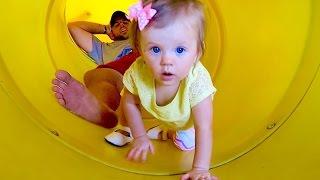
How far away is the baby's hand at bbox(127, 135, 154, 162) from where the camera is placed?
54.5 inches

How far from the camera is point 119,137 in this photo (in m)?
A: 1.52

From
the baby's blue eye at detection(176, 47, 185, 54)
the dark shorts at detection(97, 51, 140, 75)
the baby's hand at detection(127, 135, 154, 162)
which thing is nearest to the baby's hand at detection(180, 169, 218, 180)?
the baby's hand at detection(127, 135, 154, 162)

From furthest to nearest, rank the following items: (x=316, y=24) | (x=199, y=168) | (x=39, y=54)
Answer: (x=39, y=54) → (x=316, y=24) → (x=199, y=168)

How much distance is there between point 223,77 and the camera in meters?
1.66

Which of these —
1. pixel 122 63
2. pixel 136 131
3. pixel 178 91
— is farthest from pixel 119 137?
pixel 122 63

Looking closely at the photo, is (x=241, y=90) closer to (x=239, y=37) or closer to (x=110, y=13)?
(x=239, y=37)

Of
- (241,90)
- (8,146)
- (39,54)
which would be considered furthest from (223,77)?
(8,146)

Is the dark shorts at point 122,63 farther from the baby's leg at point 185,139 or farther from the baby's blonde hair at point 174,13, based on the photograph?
the baby's blonde hair at point 174,13

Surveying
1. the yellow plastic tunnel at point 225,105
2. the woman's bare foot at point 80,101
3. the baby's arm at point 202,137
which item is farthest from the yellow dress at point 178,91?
the woman's bare foot at point 80,101

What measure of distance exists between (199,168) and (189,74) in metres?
0.21

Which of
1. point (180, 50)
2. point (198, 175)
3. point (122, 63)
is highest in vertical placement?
point (180, 50)

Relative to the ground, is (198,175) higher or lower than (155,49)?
lower

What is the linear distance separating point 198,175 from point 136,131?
0.70 feet

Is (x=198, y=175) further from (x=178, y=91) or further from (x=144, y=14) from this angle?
(x=144, y=14)
